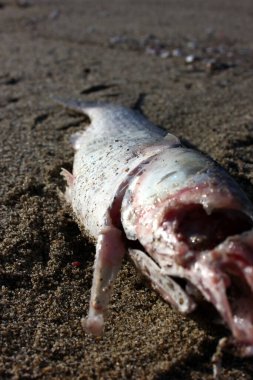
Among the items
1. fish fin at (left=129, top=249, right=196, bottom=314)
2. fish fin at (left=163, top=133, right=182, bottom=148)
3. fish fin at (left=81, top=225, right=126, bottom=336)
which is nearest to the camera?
fish fin at (left=129, top=249, right=196, bottom=314)

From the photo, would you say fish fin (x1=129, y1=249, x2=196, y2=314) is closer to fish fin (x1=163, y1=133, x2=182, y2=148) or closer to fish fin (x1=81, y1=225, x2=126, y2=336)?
fish fin (x1=81, y1=225, x2=126, y2=336)

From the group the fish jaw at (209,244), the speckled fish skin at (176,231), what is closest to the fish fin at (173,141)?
the speckled fish skin at (176,231)

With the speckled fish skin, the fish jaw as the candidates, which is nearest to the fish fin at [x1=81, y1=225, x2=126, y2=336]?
the speckled fish skin

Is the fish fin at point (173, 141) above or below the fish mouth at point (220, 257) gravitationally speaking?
above

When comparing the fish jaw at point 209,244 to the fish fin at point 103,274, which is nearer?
the fish jaw at point 209,244

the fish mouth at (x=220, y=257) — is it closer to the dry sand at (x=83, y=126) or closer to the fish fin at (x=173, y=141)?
the dry sand at (x=83, y=126)

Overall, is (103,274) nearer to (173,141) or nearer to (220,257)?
(220,257)
